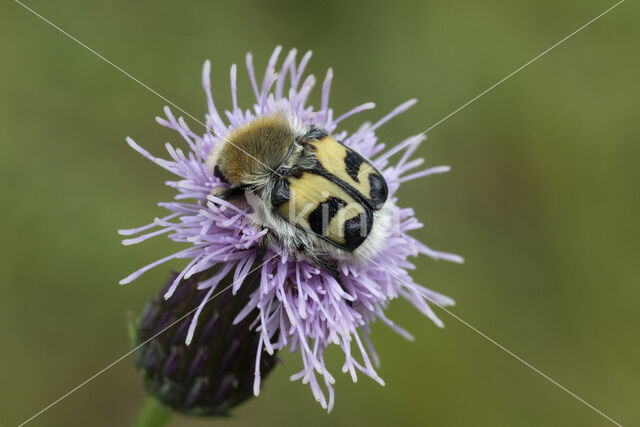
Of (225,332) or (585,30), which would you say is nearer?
(225,332)

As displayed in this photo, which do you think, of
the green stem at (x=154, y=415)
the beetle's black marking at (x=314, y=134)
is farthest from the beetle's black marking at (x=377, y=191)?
the green stem at (x=154, y=415)

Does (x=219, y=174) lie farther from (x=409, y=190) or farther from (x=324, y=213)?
(x=409, y=190)

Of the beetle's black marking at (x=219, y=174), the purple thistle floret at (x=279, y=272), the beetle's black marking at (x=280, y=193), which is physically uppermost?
the beetle's black marking at (x=280, y=193)

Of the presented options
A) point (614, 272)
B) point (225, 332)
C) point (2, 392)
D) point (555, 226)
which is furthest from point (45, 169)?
point (614, 272)

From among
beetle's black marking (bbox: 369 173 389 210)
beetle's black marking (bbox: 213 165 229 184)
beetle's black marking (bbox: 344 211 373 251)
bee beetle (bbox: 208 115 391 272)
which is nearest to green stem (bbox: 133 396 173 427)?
bee beetle (bbox: 208 115 391 272)

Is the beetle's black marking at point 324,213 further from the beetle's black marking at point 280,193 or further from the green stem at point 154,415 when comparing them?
the green stem at point 154,415

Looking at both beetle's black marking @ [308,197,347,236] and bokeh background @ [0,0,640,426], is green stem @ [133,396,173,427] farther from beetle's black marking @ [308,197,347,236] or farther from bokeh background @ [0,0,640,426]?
bokeh background @ [0,0,640,426]

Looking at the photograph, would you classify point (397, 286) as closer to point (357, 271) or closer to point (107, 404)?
point (357, 271)
